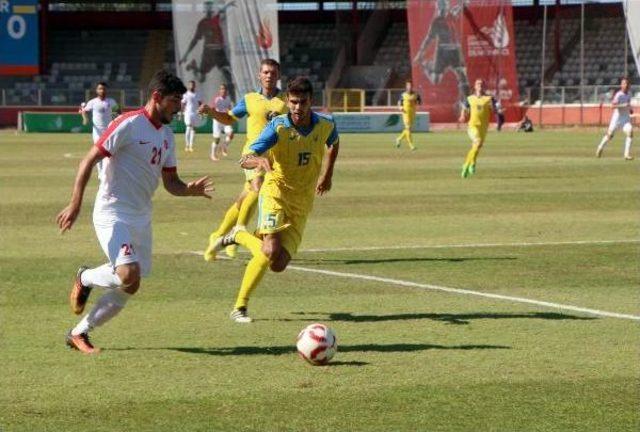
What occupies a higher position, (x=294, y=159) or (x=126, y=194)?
(x=294, y=159)

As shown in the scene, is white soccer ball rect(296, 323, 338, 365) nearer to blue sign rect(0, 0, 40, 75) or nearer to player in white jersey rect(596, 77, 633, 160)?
Answer: player in white jersey rect(596, 77, 633, 160)

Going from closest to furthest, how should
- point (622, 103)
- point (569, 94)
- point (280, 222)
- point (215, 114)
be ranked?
1. point (280, 222)
2. point (215, 114)
3. point (622, 103)
4. point (569, 94)

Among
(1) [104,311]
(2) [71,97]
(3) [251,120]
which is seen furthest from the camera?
(2) [71,97]

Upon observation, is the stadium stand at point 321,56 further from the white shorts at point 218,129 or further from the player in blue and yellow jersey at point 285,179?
the player in blue and yellow jersey at point 285,179

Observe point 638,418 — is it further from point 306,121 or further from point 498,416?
point 306,121

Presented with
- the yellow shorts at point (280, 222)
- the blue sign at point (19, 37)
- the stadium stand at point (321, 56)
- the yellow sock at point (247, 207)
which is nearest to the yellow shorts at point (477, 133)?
the yellow sock at point (247, 207)

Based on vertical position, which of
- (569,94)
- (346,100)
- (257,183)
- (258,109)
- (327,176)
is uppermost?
(258,109)

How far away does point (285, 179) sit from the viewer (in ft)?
35.8

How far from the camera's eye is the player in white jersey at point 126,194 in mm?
9117

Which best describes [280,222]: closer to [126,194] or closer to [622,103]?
[126,194]

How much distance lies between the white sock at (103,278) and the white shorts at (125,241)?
0.26ft

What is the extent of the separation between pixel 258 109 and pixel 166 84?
5458mm

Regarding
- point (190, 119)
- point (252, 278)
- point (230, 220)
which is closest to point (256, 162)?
point (252, 278)

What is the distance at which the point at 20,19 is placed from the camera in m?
65.1
